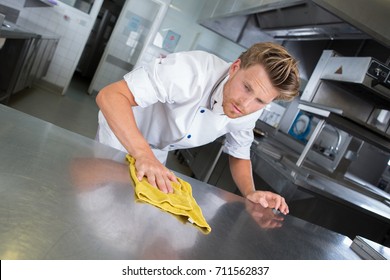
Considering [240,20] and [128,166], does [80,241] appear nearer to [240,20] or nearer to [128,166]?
[128,166]

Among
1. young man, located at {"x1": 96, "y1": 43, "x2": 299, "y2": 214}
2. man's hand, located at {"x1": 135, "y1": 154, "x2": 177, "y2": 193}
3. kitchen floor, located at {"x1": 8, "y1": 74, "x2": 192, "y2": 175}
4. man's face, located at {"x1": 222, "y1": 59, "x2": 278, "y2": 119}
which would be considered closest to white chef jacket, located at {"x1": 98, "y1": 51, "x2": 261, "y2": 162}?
young man, located at {"x1": 96, "y1": 43, "x2": 299, "y2": 214}

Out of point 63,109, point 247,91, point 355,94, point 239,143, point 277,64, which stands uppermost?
point 355,94

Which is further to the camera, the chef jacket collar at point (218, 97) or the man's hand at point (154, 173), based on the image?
the chef jacket collar at point (218, 97)

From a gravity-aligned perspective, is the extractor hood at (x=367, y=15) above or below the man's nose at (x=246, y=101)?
above

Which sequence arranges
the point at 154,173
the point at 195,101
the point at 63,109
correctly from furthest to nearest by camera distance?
the point at 63,109 < the point at 195,101 < the point at 154,173

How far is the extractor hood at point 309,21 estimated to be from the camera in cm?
206

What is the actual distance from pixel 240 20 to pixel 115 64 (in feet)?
10.3

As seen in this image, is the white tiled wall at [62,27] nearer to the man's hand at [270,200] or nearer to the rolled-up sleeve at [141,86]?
the rolled-up sleeve at [141,86]

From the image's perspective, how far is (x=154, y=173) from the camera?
0.94 m

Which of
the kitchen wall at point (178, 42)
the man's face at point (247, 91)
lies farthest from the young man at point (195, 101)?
the kitchen wall at point (178, 42)

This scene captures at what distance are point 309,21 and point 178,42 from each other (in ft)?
15.8

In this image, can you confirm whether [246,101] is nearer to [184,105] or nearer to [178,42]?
[184,105]

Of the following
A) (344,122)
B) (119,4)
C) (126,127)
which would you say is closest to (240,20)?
(344,122)

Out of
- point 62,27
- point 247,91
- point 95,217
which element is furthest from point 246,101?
point 62,27
